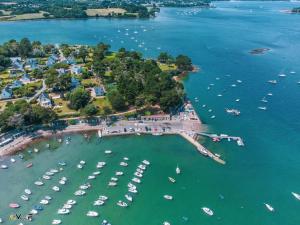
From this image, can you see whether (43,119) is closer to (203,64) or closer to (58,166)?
(58,166)

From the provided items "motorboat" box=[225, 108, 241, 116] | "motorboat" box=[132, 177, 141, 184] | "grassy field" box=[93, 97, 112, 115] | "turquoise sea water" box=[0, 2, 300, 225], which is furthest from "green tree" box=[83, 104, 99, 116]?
"motorboat" box=[225, 108, 241, 116]

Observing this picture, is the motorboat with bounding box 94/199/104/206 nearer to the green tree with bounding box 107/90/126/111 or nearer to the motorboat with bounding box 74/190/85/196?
the motorboat with bounding box 74/190/85/196

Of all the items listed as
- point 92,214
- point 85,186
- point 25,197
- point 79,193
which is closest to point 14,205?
point 25,197

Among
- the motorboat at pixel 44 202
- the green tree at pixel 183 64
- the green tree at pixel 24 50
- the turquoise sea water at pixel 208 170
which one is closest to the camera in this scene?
the turquoise sea water at pixel 208 170

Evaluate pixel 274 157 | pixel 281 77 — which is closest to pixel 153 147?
pixel 274 157

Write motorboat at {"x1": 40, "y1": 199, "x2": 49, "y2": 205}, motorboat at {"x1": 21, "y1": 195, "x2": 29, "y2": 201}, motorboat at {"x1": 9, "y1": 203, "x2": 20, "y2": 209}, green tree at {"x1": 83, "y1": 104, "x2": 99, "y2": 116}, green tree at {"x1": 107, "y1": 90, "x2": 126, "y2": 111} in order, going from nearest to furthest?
1. motorboat at {"x1": 9, "y1": 203, "x2": 20, "y2": 209}
2. motorboat at {"x1": 40, "y1": 199, "x2": 49, "y2": 205}
3. motorboat at {"x1": 21, "y1": 195, "x2": 29, "y2": 201}
4. green tree at {"x1": 83, "y1": 104, "x2": 99, "y2": 116}
5. green tree at {"x1": 107, "y1": 90, "x2": 126, "y2": 111}

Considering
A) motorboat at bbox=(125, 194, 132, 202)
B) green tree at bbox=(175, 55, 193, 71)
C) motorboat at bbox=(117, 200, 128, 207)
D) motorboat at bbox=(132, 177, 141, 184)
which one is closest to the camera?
motorboat at bbox=(117, 200, 128, 207)

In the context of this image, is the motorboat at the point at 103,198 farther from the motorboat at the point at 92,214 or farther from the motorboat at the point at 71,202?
the motorboat at the point at 71,202

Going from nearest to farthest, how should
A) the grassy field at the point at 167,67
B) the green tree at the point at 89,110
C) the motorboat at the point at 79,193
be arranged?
the motorboat at the point at 79,193 → the green tree at the point at 89,110 → the grassy field at the point at 167,67

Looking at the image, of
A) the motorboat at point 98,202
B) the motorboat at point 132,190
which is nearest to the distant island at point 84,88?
the motorboat at point 132,190
